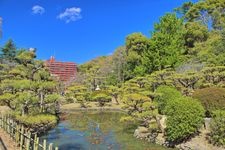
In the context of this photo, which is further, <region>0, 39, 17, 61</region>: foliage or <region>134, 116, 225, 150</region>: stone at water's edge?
<region>0, 39, 17, 61</region>: foliage

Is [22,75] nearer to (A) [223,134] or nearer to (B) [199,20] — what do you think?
(A) [223,134]

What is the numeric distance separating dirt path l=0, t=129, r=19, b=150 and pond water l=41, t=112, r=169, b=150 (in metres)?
2.32

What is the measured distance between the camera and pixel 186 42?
39.2 metres

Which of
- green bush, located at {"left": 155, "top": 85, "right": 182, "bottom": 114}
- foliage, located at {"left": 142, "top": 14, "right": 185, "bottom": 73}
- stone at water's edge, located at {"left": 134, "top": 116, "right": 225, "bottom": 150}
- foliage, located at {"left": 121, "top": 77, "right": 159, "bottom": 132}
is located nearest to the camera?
stone at water's edge, located at {"left": 134, "top": 116, "right": 225, "bottom": 150}

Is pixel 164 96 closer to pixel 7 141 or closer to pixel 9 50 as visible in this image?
pixel 7 141

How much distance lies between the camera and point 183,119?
14562mm

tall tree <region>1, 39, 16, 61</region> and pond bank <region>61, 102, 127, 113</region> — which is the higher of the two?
tall tree <region>1, 39, 16, 61</region>

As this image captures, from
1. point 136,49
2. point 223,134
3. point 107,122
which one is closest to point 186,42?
point 136,49

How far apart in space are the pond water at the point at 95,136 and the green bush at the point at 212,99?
3.14 m

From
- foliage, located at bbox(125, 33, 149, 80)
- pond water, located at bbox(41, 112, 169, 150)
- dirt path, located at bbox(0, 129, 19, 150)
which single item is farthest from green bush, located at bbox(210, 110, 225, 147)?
foliage, located at bbox(125, 33, 149, 80)

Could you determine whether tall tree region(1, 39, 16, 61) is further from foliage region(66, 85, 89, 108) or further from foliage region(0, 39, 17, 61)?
foliage region(66, 85, 89, 108)

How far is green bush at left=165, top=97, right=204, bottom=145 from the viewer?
14.5 meters

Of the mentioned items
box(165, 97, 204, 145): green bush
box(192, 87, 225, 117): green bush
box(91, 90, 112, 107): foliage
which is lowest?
box(165, 97, 204, 145): green bush

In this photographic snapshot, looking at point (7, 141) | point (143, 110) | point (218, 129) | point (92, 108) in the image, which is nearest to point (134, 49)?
point (92, 108)
